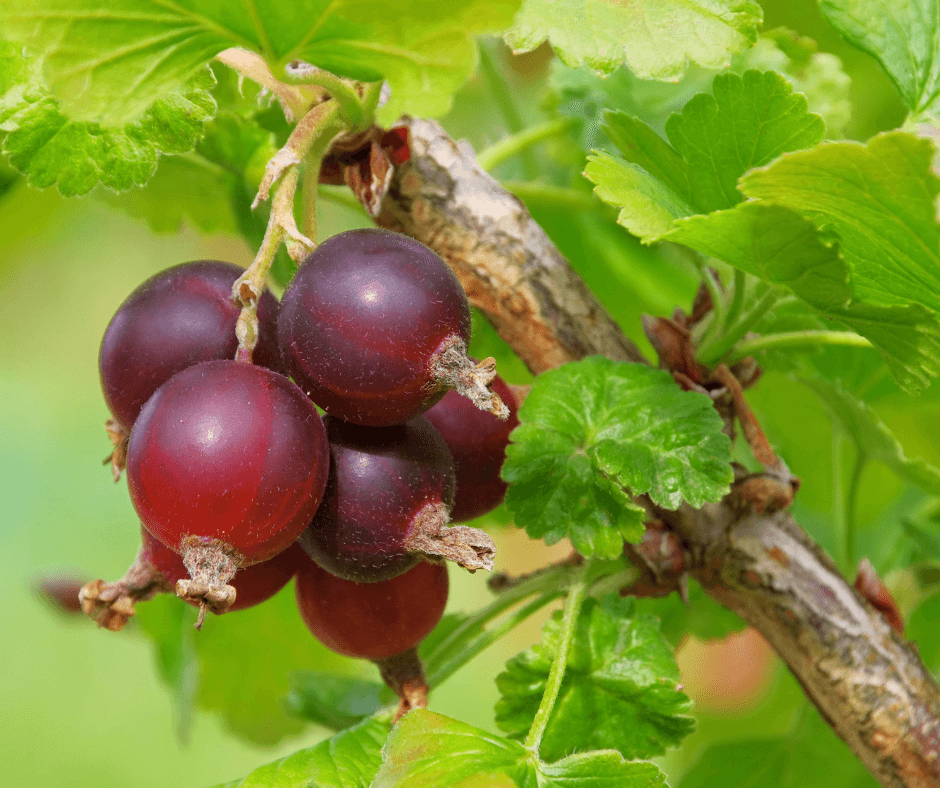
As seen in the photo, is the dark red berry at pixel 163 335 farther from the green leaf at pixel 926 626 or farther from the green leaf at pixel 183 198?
the green leaf at pixel 926 626

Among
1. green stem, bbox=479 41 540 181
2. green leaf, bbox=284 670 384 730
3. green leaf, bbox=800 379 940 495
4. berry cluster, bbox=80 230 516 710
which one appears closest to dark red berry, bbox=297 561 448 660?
berry cluster, bbox=80 230 516 710

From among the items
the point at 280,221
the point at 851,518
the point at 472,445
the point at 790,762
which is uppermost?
the point at 280,221

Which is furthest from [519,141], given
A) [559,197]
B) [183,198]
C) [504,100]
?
[183,198]

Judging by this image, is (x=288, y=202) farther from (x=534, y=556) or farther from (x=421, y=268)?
(x=534, y=556)

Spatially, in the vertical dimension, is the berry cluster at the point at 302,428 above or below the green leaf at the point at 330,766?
above

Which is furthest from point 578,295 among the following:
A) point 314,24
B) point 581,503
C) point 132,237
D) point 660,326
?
point 132,237

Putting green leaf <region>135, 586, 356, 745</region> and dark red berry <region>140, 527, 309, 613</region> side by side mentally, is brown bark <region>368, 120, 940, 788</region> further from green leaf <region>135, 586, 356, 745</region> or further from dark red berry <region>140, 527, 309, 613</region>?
green leaf <region>135, 586, 356, 745</region>

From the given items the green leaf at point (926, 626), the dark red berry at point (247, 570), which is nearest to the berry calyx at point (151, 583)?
the dark red berry at point (247, 570)

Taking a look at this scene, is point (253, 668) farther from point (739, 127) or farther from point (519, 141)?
point (739, 127)
